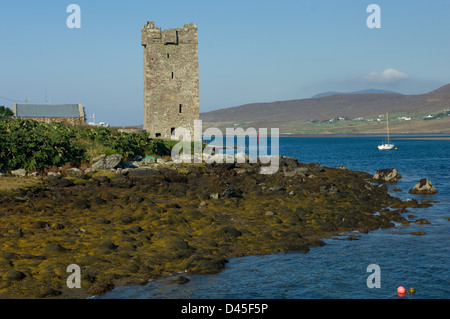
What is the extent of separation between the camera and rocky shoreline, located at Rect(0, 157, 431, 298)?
50.8ft

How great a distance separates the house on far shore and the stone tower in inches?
572

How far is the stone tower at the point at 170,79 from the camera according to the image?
48.3 m

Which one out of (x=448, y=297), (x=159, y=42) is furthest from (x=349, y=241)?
(x=159, y=42)

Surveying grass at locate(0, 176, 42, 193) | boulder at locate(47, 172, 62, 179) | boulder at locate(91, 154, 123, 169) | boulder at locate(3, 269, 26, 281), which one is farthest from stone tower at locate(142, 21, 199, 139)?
boulder at locate(3, 269, 26, 281)

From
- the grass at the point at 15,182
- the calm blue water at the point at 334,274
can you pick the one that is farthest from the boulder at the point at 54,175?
the calm blue water at the point at 334,274

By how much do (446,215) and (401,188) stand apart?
1172 centimetres

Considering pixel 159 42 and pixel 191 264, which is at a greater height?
pixel 159 42

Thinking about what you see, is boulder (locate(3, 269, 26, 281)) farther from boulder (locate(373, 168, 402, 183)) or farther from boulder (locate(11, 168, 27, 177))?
boulder (locate(373, 168, 402, 183))

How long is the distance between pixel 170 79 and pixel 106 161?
60.7 feet

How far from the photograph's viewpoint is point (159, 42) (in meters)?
48.4

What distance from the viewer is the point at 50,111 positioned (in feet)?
206

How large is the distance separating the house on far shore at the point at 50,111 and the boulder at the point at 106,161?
1113 inches

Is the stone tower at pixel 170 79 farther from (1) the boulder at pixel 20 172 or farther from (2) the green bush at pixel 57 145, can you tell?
(1) the boulder at pixel 20 172

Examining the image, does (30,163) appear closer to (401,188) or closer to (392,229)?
(392,229)
